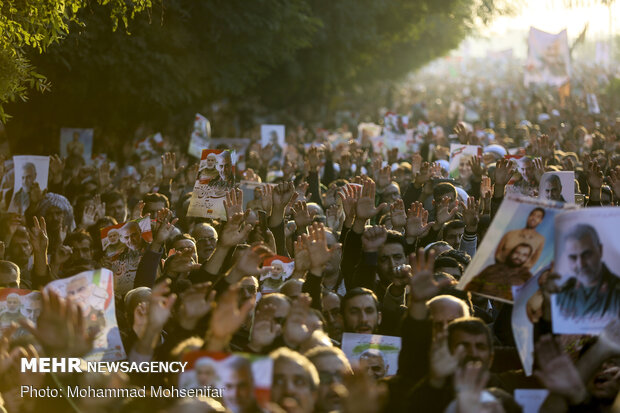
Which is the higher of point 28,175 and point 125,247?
point 28,175

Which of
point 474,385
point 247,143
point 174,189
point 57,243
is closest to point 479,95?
point 247,143

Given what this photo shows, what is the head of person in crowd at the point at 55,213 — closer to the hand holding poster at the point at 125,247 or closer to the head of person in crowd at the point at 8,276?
the hand holding poster at the point at 125,247

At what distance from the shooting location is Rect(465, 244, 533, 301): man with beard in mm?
4906

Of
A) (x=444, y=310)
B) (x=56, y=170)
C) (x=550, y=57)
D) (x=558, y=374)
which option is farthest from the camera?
(x=550, y=57)

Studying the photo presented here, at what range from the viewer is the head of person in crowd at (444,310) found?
16.4 feet

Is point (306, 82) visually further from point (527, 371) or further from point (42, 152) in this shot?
point (527, 371)

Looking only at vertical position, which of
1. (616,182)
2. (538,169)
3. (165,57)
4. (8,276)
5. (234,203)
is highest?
(165,57)

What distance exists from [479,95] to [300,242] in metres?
42.0

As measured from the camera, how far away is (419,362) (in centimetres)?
475

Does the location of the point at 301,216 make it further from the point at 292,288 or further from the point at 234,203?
the point at 292,288

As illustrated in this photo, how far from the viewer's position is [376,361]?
17.3ft

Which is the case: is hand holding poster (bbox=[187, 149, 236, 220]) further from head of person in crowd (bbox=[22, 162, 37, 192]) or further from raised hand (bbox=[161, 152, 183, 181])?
head of person in crowd (bbox=[22, 162, 37, 192])

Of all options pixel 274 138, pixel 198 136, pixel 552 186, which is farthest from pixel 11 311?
pixel 274 138

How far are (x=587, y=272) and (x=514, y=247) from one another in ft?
1.42
